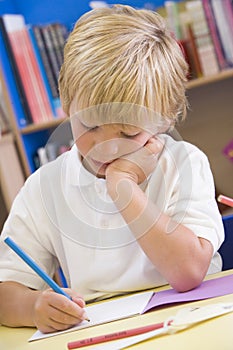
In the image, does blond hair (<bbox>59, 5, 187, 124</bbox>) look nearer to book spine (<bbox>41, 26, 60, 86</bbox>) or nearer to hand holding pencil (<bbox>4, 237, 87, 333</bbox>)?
hand holding pencil (<bbox>4, 237, 87, 333</bbox>)

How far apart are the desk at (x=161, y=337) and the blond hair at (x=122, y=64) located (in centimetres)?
34

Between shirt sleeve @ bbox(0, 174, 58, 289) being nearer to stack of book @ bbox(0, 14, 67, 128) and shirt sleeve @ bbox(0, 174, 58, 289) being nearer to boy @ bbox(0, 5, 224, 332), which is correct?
boy @ bbox(0, 5, 224, 332)

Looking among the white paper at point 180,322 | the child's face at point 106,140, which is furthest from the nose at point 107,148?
the white paper at point 180,322

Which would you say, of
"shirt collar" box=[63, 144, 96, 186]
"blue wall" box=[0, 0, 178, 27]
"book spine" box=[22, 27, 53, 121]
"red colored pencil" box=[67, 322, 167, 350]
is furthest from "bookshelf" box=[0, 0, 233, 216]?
"red colored pencil" box=[67, 322, 167, 350]

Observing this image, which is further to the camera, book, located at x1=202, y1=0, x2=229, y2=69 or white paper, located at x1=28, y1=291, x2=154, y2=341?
book, located at x1=202, y1=0, x2=229, y2=69

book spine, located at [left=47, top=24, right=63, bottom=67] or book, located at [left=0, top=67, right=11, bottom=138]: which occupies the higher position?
book spine, located at [left=47, top=24, right=63, bottom=67]

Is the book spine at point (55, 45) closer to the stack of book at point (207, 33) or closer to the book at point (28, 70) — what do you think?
the book at point (28, 70)

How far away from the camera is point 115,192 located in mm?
1259

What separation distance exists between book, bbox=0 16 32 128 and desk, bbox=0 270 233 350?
→ 1.73 m

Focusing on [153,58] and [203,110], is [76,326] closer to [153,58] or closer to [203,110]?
[153,58]

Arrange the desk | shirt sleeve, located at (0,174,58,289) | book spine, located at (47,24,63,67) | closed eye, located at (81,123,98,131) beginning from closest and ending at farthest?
the desk → closed eye, located at (81,123,98,131) → shirt sleeve, located at (0,174,58,289) → book spine, located at (47,24,63,67)

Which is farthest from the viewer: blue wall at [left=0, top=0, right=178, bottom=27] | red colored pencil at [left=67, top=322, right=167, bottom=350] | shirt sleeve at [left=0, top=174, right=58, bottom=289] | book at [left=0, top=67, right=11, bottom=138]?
blue wall at [left=0, top=0, right=178, bottom=27]

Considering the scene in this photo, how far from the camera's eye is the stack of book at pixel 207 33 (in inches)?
109

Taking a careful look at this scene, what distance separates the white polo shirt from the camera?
4.33ft
